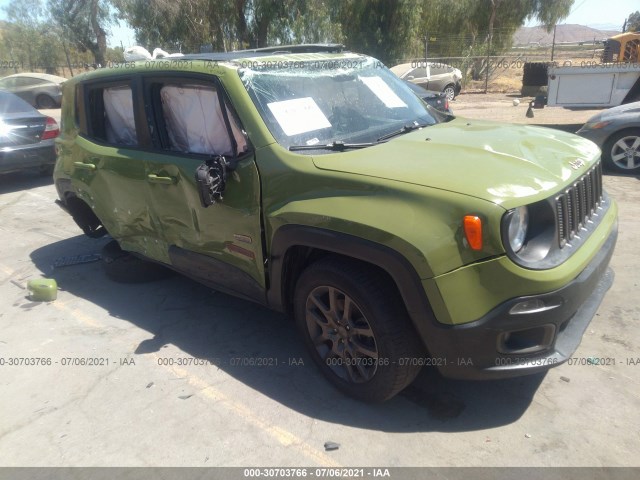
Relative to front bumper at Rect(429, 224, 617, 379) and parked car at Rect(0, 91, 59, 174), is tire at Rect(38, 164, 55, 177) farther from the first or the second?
front bumper at Rect(429, 224, 617, 379)

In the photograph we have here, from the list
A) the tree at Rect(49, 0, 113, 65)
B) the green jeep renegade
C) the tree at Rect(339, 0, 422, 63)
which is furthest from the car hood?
the tree at Rect(49, 0, 113, 65)

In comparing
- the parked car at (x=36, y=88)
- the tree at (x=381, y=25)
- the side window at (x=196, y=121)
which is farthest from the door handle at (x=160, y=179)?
the tree at (x=381, y=25)

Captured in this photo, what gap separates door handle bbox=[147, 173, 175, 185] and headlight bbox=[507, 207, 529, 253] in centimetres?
226

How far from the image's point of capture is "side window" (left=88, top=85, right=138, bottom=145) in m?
4.04

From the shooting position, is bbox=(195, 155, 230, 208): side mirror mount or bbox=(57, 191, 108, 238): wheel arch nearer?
bbox=(195, 155, 230, 208): side mirror mount

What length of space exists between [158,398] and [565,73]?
34.7 feet

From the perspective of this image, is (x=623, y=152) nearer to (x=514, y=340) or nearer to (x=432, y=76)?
(x=514, y=340)

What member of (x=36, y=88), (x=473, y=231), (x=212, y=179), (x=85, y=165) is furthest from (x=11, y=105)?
(x=36, y=88)

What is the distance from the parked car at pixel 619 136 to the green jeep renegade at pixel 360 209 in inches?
182

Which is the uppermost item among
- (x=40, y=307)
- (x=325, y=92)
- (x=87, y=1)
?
(x=87, y=1)

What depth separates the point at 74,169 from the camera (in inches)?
183

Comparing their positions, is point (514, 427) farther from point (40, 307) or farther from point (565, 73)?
point (565, 73)

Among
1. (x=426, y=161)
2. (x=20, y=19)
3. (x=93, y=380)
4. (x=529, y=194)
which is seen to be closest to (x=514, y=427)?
(x=529, y=194)

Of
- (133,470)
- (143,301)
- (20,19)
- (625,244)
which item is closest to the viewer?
(133,470)
